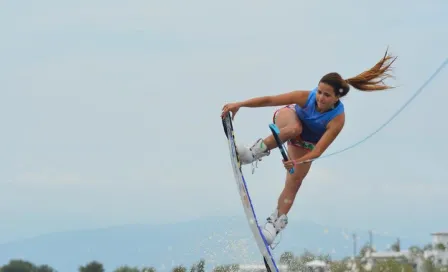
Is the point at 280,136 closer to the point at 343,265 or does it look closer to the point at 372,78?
the point at 372,78

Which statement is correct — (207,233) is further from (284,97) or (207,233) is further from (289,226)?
(284,97)

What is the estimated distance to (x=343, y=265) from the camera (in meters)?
15.1

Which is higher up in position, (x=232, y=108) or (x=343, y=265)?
(x=232, y=108)

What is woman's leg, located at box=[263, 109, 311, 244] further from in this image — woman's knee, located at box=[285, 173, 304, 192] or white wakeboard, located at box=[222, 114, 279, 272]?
white wakeboard, located at box=[222, 114, 279, 272]

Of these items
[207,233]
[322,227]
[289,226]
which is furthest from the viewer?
[207,233]

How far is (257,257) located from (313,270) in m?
1.44

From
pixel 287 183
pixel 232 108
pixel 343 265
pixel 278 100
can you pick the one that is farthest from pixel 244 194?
pixel 343 265

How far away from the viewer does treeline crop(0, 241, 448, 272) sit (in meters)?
12.3

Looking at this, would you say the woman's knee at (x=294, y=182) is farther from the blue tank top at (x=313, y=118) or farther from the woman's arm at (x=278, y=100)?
the woman's arm at (x=278, y=100)

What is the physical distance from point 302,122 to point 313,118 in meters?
0.20

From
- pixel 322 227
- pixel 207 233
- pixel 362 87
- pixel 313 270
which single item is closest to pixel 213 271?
pixel 207 233

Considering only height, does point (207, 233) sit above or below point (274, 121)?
below

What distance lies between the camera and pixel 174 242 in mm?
11633

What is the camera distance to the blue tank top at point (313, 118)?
425 inches
